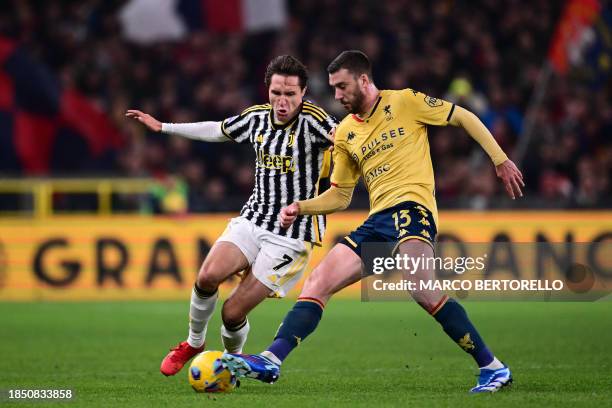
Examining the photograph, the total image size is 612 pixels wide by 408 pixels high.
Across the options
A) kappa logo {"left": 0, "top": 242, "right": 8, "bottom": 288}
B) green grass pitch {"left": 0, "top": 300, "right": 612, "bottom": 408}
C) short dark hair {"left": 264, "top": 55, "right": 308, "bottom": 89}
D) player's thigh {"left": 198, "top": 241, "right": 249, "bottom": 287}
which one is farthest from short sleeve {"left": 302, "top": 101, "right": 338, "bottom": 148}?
kappa logo {"left": 0, "top": 242, "right": 8, "bottom": 288}

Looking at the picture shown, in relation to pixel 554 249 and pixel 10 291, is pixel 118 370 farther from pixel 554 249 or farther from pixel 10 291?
pixel 10 291

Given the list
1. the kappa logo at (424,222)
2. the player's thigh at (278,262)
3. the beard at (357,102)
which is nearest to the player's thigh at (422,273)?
the kappa logo at (424,222)

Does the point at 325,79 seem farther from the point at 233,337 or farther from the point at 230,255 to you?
the point at 230,255

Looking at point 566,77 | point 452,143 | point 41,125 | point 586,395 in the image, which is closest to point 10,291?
point 41,125

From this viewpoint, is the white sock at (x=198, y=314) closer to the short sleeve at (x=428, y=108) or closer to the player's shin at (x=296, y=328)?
the player's shin at (x=296, y=328)

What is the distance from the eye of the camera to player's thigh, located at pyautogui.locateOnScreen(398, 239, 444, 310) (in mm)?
7156

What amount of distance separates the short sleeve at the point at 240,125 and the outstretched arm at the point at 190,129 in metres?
0.05

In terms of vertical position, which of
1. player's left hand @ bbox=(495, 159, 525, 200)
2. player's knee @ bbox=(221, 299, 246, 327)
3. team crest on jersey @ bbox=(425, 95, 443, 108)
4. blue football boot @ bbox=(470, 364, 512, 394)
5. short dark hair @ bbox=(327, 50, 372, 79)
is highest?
short dark hair @ bbox=(327, 50, 372, 79)

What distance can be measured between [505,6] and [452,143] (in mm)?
4318

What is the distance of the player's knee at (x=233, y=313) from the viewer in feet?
26.2

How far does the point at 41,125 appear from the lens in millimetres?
20188

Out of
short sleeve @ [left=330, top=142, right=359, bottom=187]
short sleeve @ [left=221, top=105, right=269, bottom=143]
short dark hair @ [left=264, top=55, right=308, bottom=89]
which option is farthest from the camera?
short sleeve @ [left=221, top=105, right=269, bottom=143]

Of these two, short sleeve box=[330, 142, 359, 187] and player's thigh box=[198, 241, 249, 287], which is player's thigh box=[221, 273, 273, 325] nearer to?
player's thigh box=[198, 241, 249, 287]

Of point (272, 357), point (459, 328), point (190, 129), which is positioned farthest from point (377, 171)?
point (190, 129)
